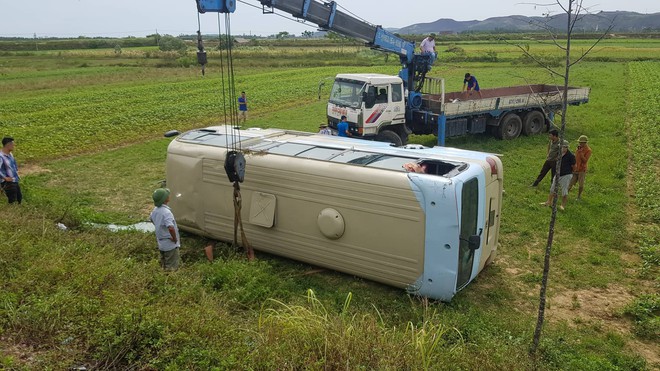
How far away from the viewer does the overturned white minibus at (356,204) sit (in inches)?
265

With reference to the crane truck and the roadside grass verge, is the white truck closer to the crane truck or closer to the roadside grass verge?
the crane truck

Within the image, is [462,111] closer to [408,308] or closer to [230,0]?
[230,0]

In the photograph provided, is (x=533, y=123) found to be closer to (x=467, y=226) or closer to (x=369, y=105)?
(x=369, y=105)

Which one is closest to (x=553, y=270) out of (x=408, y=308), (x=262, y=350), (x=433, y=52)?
(x=408, y=308)

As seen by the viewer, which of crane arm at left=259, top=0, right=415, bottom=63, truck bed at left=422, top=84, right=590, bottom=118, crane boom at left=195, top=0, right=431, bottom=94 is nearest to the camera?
crane boom at left=195, top=0, right=431, bottom=94

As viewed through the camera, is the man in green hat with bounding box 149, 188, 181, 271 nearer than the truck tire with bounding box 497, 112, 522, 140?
Yes

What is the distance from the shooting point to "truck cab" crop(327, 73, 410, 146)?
552 inches

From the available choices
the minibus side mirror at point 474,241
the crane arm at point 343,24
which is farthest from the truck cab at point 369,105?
the minibus side mirror at point 474,241

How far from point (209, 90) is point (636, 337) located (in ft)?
91.9

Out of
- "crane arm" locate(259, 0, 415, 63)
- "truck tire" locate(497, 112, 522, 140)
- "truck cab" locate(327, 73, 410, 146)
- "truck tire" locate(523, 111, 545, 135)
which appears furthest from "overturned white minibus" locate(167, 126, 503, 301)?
"truck tire" locate(523, 111, 545, 135)

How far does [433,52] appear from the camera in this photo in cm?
1630

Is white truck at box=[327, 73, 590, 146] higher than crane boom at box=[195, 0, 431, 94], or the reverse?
crane boom at box=[195, 0, 431, 94]

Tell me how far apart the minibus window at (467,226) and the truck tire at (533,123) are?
12352 mm

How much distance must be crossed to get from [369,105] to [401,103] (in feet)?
4.68
